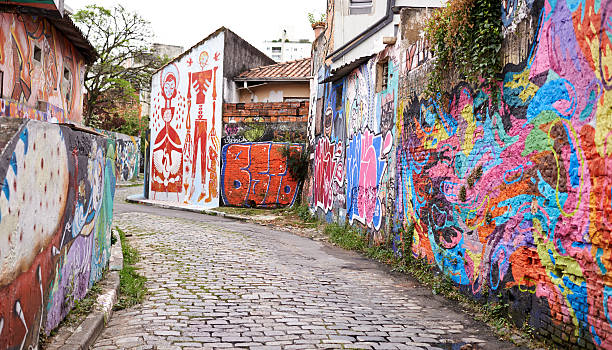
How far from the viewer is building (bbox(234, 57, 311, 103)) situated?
798 inches

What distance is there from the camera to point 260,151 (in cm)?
1889

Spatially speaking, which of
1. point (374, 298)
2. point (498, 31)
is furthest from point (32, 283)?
point (498, 31)

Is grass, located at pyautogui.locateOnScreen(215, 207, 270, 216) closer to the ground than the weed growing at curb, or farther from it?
closer to the ground

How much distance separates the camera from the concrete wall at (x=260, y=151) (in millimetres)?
18797

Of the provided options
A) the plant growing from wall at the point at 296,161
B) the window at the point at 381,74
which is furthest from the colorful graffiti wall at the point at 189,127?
the window at the point at 381,74

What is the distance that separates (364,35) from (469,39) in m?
5.94

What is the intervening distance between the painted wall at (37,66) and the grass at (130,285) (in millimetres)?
4512

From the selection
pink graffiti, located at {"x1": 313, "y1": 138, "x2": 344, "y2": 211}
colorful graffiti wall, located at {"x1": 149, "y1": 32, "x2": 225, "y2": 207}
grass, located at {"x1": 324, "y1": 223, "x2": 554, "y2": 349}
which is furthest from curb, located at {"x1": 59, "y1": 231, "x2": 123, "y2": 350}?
colorful graffiti wall, located at {"x1": 149, "y1": 32, "x2": 225, "y2": 207}

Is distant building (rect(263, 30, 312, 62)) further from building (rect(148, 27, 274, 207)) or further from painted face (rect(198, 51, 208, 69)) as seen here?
painted face (rect(198, 51, 208, 69))

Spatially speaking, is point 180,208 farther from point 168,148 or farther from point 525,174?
point 525,174

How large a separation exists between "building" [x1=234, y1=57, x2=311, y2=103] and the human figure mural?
1423mm

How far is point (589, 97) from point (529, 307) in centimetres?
205

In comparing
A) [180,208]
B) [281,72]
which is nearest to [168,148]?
[180,208]

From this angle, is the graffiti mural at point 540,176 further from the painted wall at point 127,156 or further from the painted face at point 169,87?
the painted wall at point 127,156
